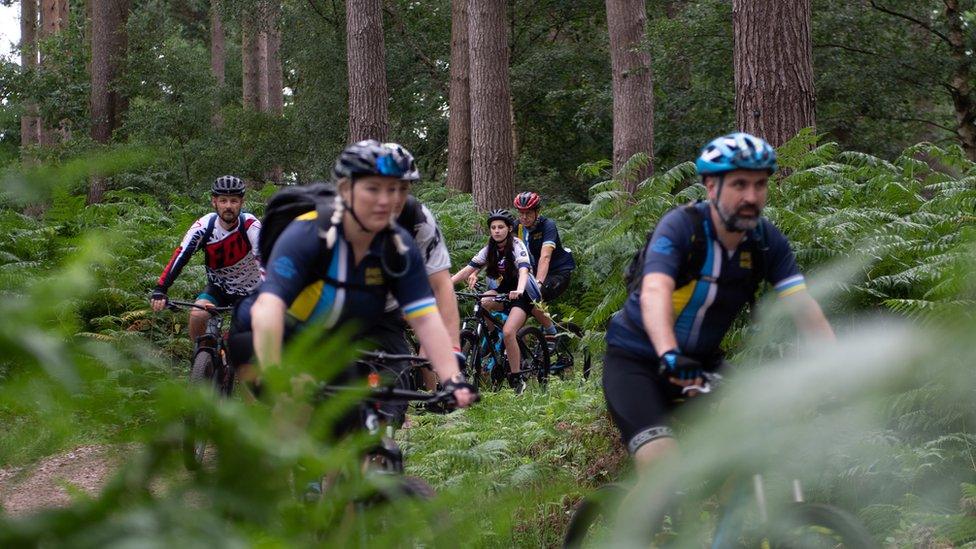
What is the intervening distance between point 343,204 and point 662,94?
75.3 feet

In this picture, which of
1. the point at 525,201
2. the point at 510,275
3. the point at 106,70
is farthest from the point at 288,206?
the point at 106,70

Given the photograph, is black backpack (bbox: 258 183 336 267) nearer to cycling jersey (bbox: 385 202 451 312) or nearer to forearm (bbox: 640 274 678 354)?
cycling jersey (bbox: 385 202 451 312)

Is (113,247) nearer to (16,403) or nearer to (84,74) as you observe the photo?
(16,403)

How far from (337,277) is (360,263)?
0.42 feet

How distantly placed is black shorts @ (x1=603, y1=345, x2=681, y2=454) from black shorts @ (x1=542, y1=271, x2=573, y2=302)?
28.9 feet

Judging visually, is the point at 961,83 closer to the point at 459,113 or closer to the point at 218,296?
the point at 459,113

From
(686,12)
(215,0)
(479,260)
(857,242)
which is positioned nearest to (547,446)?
(857,242)

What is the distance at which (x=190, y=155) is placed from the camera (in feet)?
83.8

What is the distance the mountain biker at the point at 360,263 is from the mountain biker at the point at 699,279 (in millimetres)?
747

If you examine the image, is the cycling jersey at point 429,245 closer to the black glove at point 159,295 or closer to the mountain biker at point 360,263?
the mountain biker at point 360,263

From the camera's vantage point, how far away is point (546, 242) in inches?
548

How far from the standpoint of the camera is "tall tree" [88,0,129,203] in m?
26.8

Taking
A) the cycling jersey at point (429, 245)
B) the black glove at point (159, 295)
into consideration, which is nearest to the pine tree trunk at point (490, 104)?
the black glove at point (159, 295)

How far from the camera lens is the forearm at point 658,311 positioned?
4508 mm
